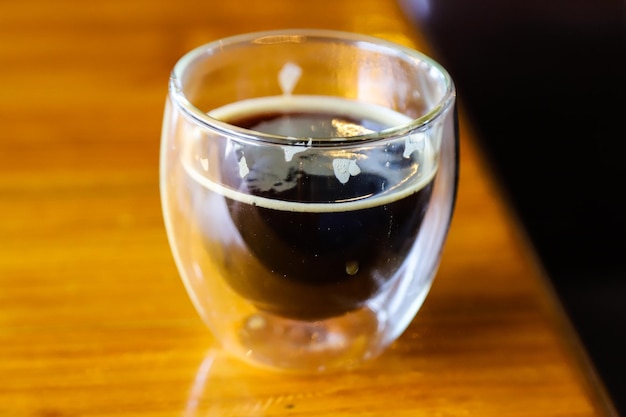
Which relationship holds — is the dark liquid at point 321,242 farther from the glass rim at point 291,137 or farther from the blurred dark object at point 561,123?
the blurred dark object at point 561,123

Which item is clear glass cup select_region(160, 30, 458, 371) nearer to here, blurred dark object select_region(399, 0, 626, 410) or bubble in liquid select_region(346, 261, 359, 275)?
bubble in liquid select_region(346, 261, 359, 275)

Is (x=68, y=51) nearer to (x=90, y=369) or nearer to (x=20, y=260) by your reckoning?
(x=20, y=260)

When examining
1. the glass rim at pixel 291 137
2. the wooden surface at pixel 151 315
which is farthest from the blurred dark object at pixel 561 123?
the glass rim at pixel 291 137

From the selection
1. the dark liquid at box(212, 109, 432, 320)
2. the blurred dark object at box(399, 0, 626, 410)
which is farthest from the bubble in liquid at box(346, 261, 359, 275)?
the blurred dark object at box(399, 0, 626, 410)

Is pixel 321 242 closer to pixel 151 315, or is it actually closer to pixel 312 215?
pixel 312 215

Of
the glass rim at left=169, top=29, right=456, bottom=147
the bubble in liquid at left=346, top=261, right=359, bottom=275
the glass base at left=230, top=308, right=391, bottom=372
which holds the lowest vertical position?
the glass base at left=230, top=308, right=391, bottom=372

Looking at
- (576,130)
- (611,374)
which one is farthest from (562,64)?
(611,374)
